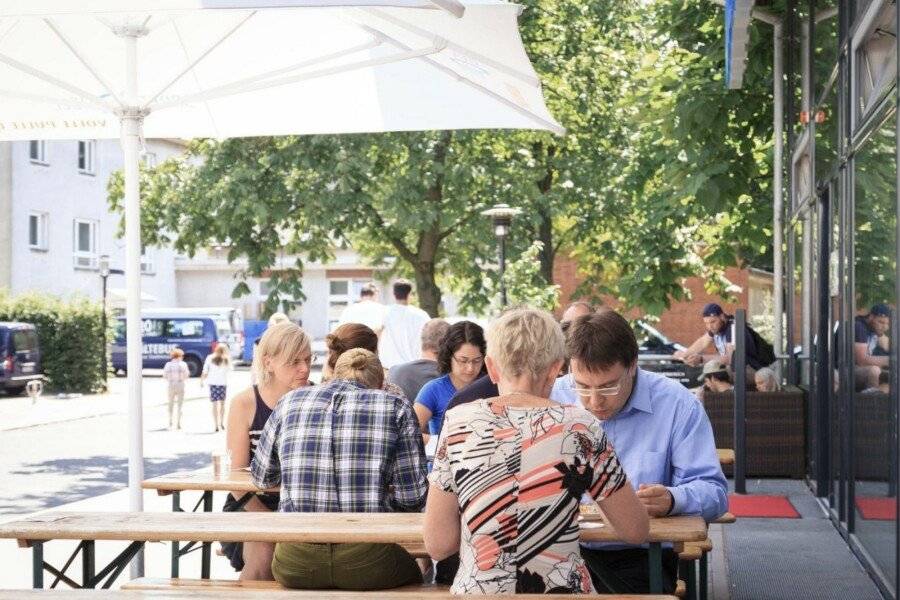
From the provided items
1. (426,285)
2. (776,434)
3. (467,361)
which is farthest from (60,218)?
(467,361)

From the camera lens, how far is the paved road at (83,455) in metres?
14.8

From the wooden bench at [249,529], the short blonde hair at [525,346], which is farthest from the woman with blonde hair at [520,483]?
the wooden bench at [249,529]

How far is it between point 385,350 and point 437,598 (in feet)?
34.7

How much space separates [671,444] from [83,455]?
51.8 ft

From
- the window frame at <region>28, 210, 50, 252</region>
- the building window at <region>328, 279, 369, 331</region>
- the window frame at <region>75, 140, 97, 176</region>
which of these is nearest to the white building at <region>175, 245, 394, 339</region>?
the building window at <region>328, 279, 369, 331</region>

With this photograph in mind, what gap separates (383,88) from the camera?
9.34 metres

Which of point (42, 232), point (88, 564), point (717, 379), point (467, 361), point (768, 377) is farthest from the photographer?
point (42, 232)

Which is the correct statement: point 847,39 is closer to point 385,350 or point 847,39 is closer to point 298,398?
point 298,398

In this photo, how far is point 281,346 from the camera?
22.8ft

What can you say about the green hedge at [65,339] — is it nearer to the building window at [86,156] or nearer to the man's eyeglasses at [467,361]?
the building window at [86,156]

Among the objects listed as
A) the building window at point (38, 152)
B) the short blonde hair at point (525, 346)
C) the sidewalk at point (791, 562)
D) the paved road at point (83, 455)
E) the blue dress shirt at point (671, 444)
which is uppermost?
the building window at point (38, 152)

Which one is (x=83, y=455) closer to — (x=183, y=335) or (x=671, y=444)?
(x=671, y=444)

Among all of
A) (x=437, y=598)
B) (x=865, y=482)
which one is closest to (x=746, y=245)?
(x=865, y=482)

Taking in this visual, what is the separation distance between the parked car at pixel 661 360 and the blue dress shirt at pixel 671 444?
20.9 ft
